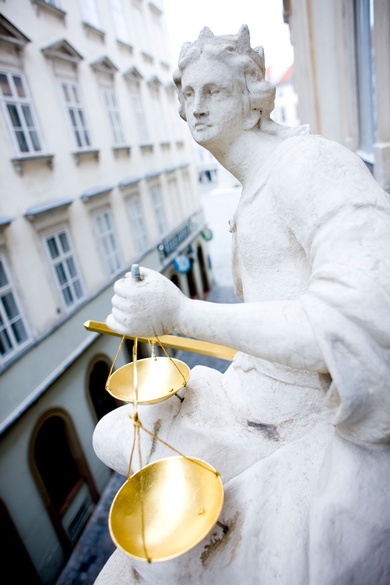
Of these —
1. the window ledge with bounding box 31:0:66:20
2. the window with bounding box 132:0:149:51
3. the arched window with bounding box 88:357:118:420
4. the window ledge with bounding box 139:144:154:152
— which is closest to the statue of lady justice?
the arched window with bounding box 88:357:118:420

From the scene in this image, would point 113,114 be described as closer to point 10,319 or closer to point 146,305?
point 10,319

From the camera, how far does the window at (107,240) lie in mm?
8367

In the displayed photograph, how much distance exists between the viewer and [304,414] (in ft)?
5.35

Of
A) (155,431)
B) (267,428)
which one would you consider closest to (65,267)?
(155,431)

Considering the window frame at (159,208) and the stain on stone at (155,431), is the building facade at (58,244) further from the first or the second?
the stain on stone at (155,431)

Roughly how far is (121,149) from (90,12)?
2810 millimetres

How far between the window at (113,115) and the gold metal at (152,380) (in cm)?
845

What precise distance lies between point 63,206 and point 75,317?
1949 mm

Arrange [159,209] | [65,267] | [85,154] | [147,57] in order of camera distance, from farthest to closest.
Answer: [159,209] → [147,57] → [85,154] → [65,267]

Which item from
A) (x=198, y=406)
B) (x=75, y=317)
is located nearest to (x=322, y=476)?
(x=198, y=406)

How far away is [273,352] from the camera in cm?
121

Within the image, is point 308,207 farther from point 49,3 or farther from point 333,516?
point 49,3

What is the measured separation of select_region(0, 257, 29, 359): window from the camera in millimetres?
5684

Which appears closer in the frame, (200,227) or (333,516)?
(333,516)
